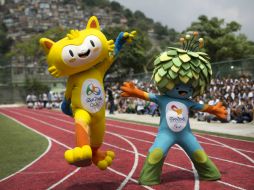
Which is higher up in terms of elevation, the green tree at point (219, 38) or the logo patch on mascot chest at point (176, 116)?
the green tree at point (219, 38)

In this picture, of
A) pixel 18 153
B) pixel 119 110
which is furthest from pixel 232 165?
Result: pixel 119 110

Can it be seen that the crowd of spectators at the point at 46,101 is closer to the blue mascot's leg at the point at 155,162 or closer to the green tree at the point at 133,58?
the green tree at the point at 133,58

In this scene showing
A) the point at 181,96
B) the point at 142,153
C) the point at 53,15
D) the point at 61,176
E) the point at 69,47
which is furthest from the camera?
the point at 53,15

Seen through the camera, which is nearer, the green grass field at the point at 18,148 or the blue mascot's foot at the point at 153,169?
the blue mascot's foot at the point at 153,169

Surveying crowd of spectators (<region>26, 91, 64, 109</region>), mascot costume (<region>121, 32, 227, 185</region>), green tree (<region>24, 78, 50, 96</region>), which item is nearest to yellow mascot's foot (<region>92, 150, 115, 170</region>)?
mascot costume (<region>121, 32, 227, 185</region>)

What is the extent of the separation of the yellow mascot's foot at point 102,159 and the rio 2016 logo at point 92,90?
111 centimetres

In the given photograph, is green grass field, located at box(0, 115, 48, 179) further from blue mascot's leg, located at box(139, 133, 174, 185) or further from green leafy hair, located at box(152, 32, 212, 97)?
green leafy hair, located at box(152, 32, 212, 97)

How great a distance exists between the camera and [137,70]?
56.1m

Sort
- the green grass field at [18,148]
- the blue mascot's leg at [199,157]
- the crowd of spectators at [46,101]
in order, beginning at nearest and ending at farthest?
the blue mascot's leg at [199,157], the green grass field at [18,148], the crowd of spectators at [46,101]

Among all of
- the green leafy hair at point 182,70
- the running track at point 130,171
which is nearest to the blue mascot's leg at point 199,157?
the running track at point 130,171

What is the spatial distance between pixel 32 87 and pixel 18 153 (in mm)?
35872

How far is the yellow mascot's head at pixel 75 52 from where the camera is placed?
7171 millimetres

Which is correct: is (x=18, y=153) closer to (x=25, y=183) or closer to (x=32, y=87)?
(x=25, y=183)

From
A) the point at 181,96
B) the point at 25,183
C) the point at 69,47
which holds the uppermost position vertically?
the point at 69,47
